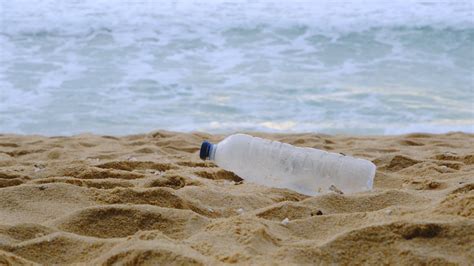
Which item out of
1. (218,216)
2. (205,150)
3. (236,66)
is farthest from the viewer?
(236,66)

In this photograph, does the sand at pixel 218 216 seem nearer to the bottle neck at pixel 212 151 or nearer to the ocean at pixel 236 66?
the bottle neck at pixel 212 151

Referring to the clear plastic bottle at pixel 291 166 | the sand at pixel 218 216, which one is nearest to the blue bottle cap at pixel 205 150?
the clear plastic bottle at pixel 291 166

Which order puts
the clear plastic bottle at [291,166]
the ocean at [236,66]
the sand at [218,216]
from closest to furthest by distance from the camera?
the sand at [218,216]
the clear plastic bottle at [291,166]
the ocean at [236,66]

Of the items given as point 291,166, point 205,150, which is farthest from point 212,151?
point 291,166

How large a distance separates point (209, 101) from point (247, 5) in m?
7.56

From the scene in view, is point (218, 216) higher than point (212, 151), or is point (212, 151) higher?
point (212, 151)

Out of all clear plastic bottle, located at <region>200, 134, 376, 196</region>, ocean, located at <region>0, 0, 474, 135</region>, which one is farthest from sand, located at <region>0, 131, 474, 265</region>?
ocean, located at <region>0, 0, 474, 135</region>

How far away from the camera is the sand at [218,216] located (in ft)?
5.50

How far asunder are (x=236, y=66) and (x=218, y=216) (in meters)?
7.52

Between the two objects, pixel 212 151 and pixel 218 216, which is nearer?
pixel 218 216

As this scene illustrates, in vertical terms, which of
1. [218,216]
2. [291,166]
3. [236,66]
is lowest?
[218,216]

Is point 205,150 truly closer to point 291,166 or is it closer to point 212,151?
point 212,151

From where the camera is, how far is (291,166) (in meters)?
2.90

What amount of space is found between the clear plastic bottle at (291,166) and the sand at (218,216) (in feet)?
0.31
